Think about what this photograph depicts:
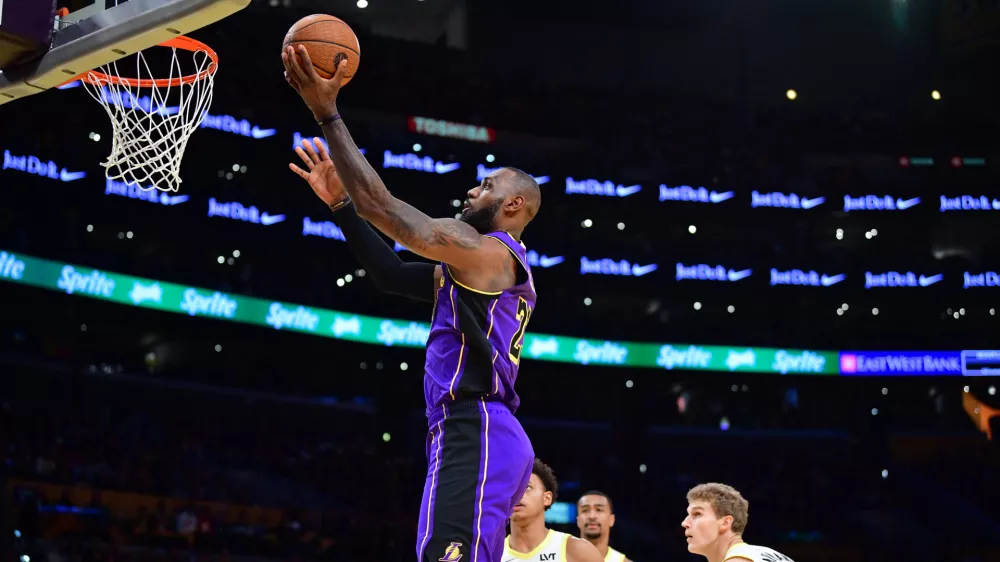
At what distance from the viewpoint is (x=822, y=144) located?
2633 centimetres

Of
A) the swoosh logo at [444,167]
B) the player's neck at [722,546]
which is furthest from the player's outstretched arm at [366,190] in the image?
the swoosh logo at [444,167]

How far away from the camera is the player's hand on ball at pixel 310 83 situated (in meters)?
3.68

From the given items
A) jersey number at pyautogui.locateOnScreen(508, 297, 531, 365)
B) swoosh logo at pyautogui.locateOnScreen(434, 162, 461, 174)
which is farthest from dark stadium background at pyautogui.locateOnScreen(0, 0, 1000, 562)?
jersey number at pyautogui.locateOnScreen(508, 297, 531, 365)

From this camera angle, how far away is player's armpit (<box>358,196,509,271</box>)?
3691mm

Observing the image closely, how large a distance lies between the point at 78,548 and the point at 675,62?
64.9 feet

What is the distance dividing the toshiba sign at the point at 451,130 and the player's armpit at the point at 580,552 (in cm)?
1765

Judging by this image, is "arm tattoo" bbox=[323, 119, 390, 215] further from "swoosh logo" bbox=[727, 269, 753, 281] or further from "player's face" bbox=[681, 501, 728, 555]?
"swoosh logo" bbox=[727, 269, 753, 281]

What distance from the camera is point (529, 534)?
6773mm

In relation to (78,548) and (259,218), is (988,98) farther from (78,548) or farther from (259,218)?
(78,548)

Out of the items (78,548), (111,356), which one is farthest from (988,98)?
Result: (78,548)

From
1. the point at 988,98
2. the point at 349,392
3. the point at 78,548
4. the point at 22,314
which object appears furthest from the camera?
the point at 988,98

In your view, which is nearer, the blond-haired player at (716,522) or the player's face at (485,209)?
the player's face at (485,209)

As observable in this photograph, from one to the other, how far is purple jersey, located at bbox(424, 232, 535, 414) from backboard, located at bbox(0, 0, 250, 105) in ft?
4.80

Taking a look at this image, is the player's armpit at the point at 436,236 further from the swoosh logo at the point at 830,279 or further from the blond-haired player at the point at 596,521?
the swoosh logo at the point at 830,279
